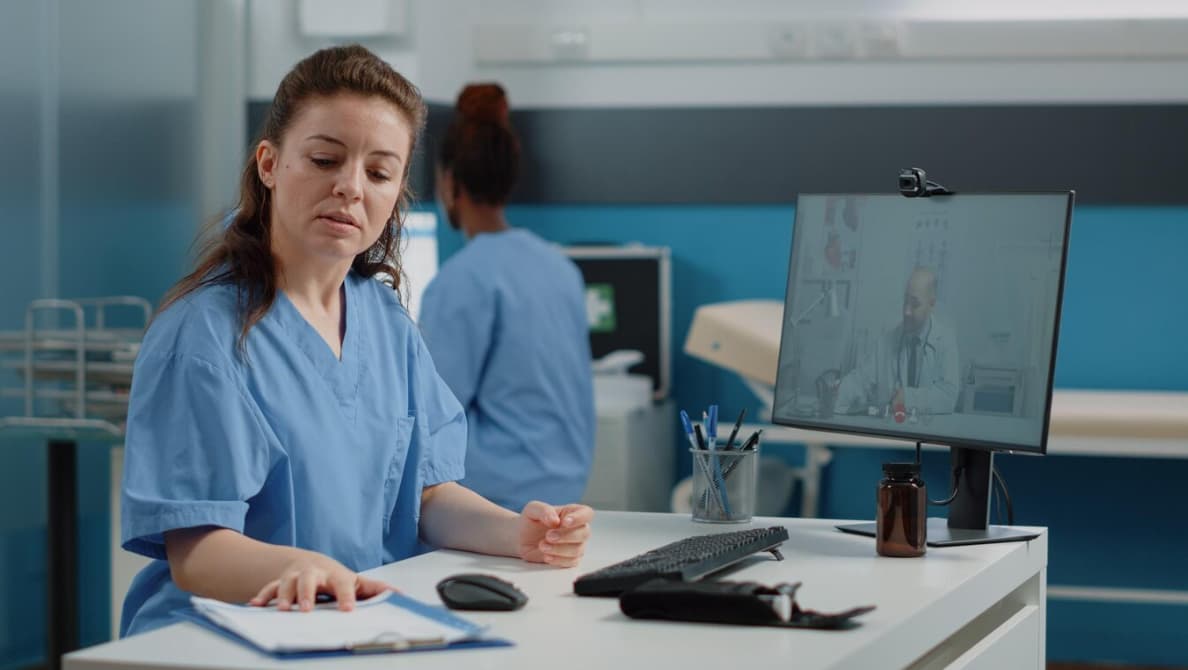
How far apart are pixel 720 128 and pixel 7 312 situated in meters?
2.12

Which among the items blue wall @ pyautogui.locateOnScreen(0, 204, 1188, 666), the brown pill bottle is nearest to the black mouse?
the brown pill bottle

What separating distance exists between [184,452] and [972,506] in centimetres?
101

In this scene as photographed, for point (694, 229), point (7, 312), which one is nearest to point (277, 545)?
point (7, 312)

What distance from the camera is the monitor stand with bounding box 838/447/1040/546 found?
2006 mm

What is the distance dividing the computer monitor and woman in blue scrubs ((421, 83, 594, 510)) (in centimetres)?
100

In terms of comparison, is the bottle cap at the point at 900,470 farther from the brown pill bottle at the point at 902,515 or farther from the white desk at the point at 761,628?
the white desk at the point at 761,628

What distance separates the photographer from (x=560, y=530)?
5.85 ft

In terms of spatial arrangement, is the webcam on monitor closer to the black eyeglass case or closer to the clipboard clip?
the black eyeglass case

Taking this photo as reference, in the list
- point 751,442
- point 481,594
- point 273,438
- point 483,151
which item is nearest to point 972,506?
point 751,442

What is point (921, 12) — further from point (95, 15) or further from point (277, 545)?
point (277, 545)

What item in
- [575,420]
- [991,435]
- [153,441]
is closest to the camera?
[153,441]

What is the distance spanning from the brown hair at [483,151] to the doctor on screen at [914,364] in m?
1.28

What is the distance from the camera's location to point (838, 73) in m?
4.62

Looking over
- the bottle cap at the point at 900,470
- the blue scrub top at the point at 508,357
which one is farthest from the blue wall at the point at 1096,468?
the bottle cap at the point at 900,470
